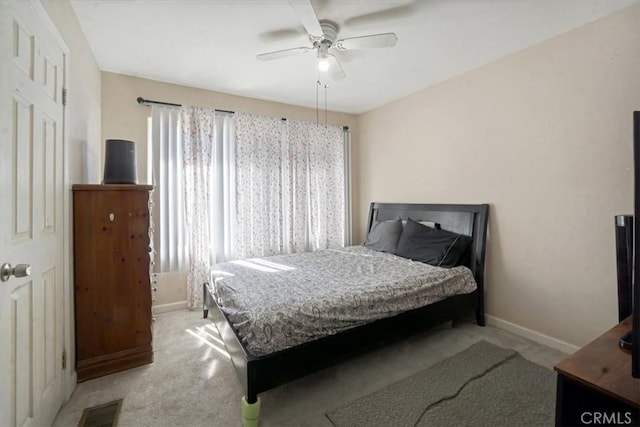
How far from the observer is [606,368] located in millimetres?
1009

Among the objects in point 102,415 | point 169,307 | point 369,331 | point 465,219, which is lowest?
point 102,415

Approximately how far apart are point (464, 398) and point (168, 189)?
3365 mm

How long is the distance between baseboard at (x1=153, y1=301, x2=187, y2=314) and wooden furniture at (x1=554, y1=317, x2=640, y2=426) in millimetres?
3421

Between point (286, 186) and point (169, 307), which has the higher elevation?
point (286, 186)

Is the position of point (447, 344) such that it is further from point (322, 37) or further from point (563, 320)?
point (322, 37)

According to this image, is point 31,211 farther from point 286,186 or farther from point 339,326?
point 286,186

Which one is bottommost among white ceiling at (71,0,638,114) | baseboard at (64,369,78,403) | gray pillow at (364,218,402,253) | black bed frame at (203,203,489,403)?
baseboard at (64,369,78,403)

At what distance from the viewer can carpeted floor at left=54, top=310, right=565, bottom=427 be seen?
1.65 meters

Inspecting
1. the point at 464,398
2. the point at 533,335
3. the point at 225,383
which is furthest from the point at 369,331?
the point at 533,335

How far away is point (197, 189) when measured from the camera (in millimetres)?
3307

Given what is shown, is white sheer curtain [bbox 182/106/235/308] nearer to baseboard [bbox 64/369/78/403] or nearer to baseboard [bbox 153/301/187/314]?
baseboard [bbox 153/301/187/314]

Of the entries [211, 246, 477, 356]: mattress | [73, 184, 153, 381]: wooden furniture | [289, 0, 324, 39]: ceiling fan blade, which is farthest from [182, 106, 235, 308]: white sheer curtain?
[289, 0, 324, 39]: ceiling fan blade

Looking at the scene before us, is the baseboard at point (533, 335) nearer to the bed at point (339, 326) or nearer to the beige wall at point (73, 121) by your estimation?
the bed at point (339, 326)

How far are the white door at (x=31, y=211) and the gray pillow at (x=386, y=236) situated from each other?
302cm
